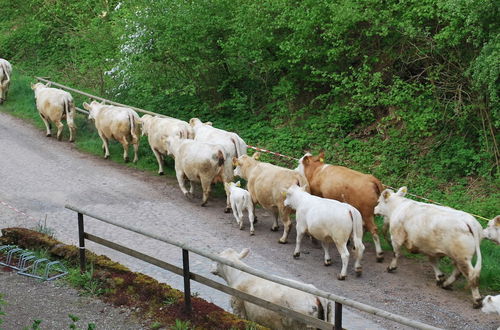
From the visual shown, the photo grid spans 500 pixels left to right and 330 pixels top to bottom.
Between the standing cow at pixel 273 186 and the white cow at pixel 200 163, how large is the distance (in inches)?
35.6

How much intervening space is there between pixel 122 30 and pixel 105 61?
9.15ft

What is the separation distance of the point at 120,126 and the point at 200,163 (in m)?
3.67

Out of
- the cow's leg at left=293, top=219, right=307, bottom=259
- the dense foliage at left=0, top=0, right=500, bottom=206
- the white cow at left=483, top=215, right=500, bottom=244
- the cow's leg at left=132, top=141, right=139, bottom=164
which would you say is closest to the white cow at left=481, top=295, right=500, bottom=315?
the white cow at left=483, top=215, right=500, bottom=244

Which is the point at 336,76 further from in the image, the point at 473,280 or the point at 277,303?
the point at 277,303

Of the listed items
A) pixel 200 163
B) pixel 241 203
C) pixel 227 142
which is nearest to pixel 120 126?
pixel 227 142

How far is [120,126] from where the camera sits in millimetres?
16906

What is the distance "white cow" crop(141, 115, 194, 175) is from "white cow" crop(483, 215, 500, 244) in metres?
7.49

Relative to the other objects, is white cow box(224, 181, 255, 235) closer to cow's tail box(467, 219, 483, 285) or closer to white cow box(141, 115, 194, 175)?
white cow box(141, 115, 194, 175)

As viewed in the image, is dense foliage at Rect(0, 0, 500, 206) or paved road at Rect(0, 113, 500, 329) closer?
paved road at Rect(0, 113, 500, 329)

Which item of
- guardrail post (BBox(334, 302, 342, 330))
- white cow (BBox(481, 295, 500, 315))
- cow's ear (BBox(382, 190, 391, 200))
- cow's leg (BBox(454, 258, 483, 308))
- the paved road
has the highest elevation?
guardrail post (BBox(334, 302, 342, 330))

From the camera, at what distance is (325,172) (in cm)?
1288

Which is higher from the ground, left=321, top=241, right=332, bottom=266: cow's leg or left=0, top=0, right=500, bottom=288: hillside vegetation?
left=0, top=0, right=500, bottom=288: hillside vegetation

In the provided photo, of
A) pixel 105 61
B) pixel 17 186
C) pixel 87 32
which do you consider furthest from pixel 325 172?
pixel 87 32

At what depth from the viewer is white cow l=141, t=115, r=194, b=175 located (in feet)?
52.0
